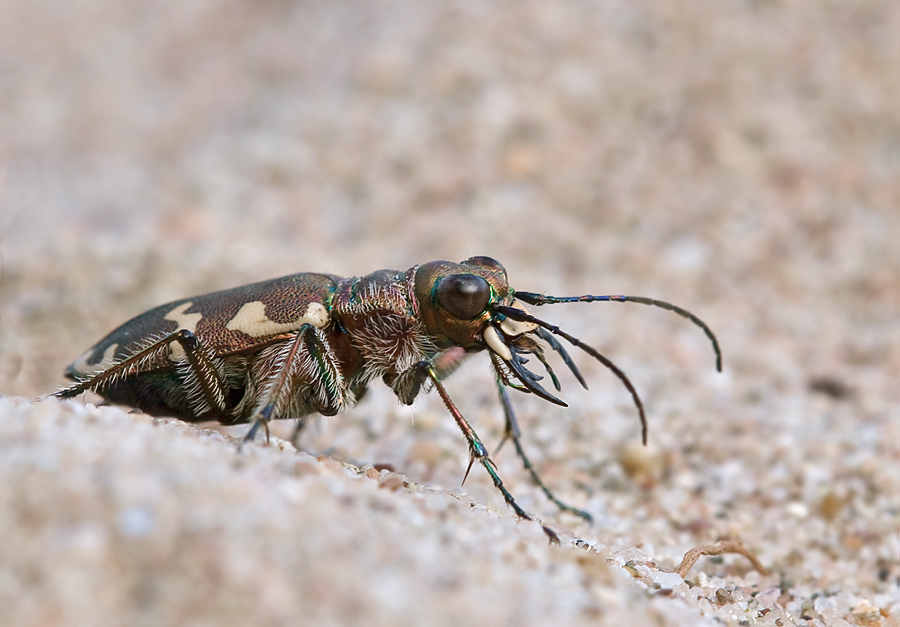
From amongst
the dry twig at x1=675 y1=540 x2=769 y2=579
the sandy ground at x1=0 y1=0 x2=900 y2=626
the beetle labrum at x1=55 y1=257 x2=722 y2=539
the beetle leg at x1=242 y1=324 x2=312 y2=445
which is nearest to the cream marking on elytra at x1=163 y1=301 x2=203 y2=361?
the beetle labrum at x1=55 y1=257 x2=722 y2=539

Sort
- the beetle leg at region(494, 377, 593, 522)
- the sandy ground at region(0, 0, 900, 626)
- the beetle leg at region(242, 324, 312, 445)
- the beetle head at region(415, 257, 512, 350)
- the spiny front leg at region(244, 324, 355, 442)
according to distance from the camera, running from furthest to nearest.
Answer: the beetle leg at region(494, 377, 593, 522)
the beetle head at region(415, 257, 512, 350)
the spiny front leg at region(244, 324, 355, 442)
the beetle leg at region(242, 324, 312, 445)
the sandy ground at region(0, 0, 900, 626)

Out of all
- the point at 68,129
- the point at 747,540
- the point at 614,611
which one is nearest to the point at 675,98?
the point at 747,540

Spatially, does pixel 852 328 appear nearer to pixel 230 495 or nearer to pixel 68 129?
pixel 230 495

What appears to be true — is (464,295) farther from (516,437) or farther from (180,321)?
(180,321)

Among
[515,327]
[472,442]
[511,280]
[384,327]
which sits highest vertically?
[511,280]

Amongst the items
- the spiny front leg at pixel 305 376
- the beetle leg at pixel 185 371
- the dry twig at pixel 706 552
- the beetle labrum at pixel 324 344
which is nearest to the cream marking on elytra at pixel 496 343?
the beetle labrum at pixel 324 344

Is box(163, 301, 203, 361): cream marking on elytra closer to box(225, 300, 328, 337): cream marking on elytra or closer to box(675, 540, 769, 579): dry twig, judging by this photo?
box(225, 300, 328, 337): cream marking on elytra

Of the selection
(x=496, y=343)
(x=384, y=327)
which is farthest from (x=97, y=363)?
(x=496, y=343)
